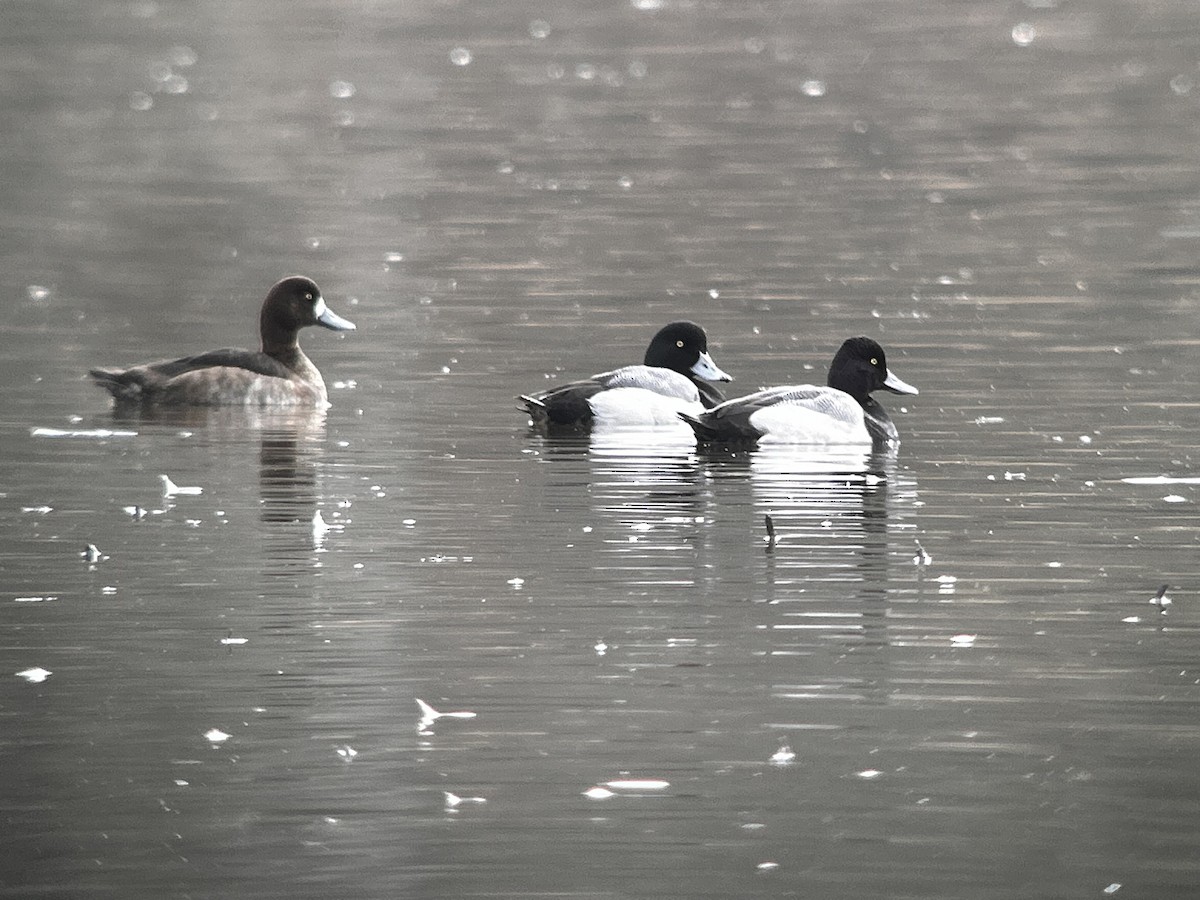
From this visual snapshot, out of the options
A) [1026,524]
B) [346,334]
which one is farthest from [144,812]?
[346,334]

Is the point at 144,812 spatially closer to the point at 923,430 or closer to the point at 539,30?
the point at 923,430

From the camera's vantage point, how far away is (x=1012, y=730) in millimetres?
8406

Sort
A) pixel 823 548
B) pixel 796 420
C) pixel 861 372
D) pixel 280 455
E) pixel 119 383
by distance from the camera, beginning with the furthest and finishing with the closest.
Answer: pixel 119 383 → pixel 861 372 → pixel 796 420 → pixel 280 455 → pixel 823 548

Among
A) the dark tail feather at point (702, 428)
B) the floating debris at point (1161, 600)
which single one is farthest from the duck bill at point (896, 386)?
the floating debris at point (1161, 600)

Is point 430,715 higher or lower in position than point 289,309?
lower

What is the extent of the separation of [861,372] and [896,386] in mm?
311

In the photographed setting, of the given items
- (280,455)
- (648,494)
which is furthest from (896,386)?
(280,455)

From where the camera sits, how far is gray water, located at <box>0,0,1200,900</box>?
748 cm

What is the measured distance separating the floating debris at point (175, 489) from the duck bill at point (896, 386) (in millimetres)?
4678

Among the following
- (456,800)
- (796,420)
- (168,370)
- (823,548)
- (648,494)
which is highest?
(168,370)

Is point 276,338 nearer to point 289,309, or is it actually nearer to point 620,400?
point 289,309

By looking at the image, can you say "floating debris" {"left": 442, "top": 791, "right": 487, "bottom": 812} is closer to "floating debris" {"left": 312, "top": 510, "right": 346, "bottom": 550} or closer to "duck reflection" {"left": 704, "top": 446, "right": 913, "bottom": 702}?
"duck reflection" {"left": 704, "top": 446, "right": 913, "bottom": 702}

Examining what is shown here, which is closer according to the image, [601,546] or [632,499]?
[601,546]

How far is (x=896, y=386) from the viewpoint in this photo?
51.7 ft
